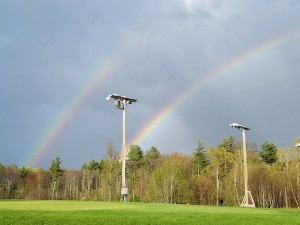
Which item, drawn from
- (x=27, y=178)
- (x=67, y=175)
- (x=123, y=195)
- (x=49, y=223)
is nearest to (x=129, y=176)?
(x=67, y=175)

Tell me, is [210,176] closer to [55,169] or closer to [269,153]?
[269,153]

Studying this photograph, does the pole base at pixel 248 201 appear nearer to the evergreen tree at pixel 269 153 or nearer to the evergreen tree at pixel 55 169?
the evergreen tree at pixel 269 153

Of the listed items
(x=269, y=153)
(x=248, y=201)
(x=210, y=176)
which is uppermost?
(x=269, y=153)

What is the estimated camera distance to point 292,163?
71.5 metres

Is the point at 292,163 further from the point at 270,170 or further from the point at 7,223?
the point at 7,223

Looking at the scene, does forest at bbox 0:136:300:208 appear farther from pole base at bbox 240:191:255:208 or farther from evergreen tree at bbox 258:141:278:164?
pole base at bbox 240:191:255:208

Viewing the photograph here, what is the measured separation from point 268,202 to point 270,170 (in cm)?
719

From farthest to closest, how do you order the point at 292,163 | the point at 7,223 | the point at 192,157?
1. the point at 192,157
2. the point at 292,163
3. the point at 7,223

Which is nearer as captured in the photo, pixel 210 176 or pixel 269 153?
pixel 210 176

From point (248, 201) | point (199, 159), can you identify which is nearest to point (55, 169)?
point (199, 159)

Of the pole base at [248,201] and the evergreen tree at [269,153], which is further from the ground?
the evergreen tree at [269,153]

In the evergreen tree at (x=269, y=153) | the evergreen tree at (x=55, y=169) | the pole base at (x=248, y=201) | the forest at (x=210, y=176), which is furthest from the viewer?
the evergreen tree at (x=55, y=169)

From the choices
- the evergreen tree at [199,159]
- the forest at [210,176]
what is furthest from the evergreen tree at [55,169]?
the evergreen tree at [199,159]

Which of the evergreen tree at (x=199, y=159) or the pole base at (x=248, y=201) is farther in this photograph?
the evergreen tree at (x=199, y=159)
